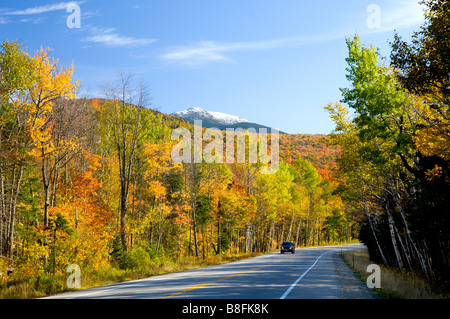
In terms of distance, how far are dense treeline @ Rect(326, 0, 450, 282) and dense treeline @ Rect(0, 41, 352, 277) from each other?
4.79 metres

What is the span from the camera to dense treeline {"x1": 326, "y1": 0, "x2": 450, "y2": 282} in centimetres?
929

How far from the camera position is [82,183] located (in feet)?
84.3

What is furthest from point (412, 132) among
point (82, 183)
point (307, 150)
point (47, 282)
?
point (307, 150)

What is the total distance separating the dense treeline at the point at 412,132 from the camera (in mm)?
9289

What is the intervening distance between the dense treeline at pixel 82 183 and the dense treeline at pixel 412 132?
189 inches

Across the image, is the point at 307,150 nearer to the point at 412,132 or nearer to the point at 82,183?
the point at 82,183

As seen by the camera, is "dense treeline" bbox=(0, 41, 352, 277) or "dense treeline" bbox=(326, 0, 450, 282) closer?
"dense treeline" bbox=(326, 0, 450, 282)

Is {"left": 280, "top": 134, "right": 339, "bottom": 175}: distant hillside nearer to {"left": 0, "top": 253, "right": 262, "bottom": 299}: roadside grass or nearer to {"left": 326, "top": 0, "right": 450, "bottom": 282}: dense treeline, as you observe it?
{"left": 326, "top": 0, "right": 450, "bottom": 282}: dense treeline

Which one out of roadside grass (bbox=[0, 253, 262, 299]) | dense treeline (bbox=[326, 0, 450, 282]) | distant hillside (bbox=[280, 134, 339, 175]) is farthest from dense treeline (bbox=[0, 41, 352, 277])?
distant hillside (bbox=[280, 134, 339, 175])

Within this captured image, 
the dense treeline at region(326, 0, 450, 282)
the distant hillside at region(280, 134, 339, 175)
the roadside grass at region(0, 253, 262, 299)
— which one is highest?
the distant hillside at region(280, 134, 339, 175)

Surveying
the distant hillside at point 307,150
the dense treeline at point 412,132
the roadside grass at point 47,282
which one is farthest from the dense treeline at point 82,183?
the distant hillside at point 307,150

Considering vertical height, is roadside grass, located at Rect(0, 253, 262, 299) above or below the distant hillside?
below
